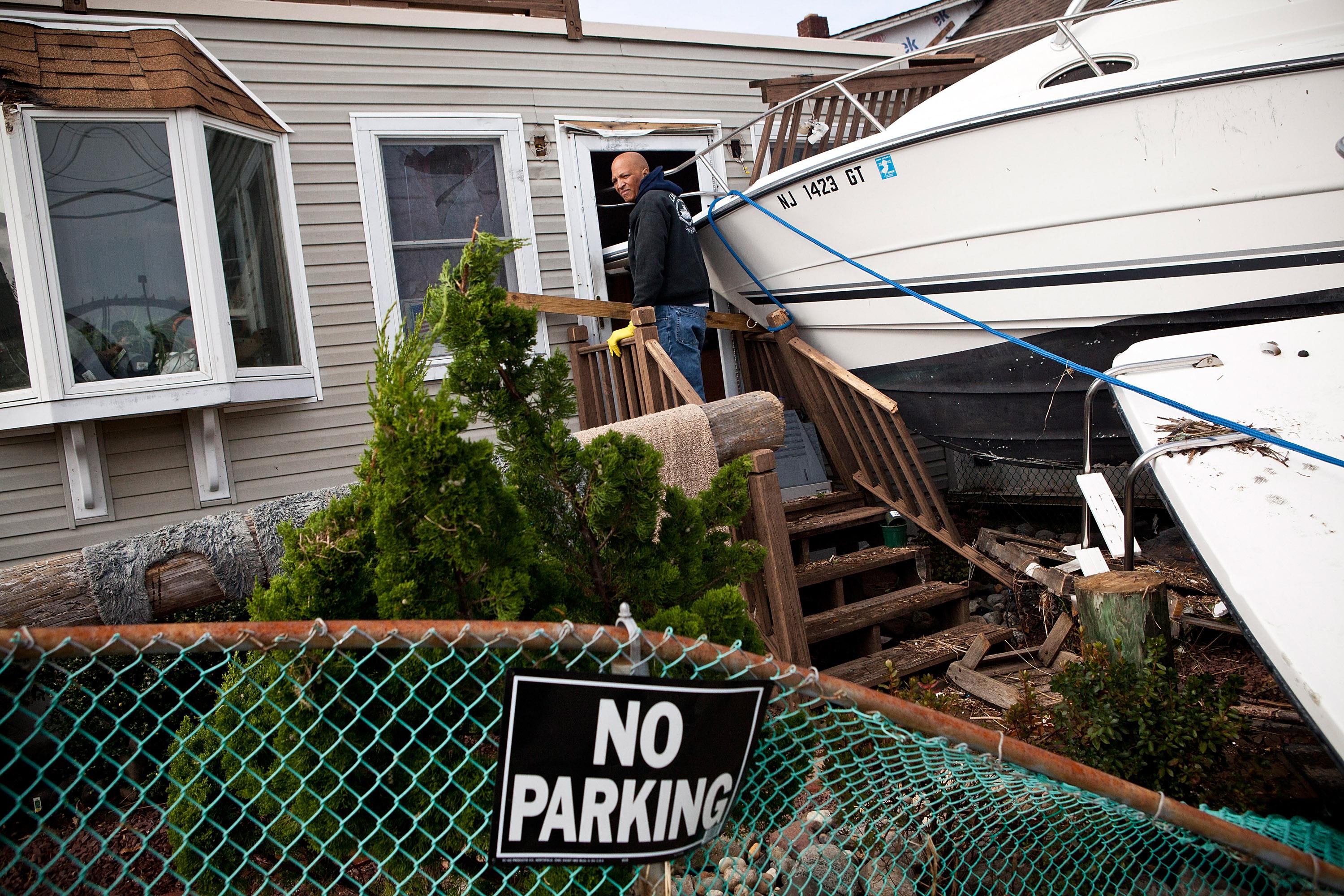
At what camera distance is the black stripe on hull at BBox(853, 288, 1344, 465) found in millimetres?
4246

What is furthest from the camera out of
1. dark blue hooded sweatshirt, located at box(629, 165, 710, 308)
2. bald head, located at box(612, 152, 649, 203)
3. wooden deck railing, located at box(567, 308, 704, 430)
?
bald head, located at box(612, 152, 649, 203)

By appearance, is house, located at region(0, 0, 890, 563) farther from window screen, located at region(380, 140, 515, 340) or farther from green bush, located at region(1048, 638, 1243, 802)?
green bush, located at region(1048, 638, 1243, 802)

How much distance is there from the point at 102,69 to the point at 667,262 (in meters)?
3.27

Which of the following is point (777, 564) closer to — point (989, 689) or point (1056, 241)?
point (989, 689)

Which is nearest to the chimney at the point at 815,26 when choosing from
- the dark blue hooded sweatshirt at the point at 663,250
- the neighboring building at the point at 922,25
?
the neighboring building at the point at 922,25

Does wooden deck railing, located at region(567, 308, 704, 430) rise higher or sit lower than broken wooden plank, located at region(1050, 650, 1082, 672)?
higher

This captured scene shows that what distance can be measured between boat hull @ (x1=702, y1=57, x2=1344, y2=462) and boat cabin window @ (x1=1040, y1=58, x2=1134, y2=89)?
0.36 meters

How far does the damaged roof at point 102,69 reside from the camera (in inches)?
177

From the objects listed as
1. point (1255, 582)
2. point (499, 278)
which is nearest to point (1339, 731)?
point (1255, 582)

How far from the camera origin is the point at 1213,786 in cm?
280

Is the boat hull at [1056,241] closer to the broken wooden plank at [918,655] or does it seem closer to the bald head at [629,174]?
the bald head at [629,174]

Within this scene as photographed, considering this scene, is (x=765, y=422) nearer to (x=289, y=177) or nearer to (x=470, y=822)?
(x=470, y=822)

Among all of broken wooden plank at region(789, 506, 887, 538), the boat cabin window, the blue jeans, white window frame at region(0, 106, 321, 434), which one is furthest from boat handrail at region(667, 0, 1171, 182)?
white window frame at region(0, 106, 321, 434)

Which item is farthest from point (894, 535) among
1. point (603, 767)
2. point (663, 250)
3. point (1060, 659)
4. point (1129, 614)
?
point (603, 767)
